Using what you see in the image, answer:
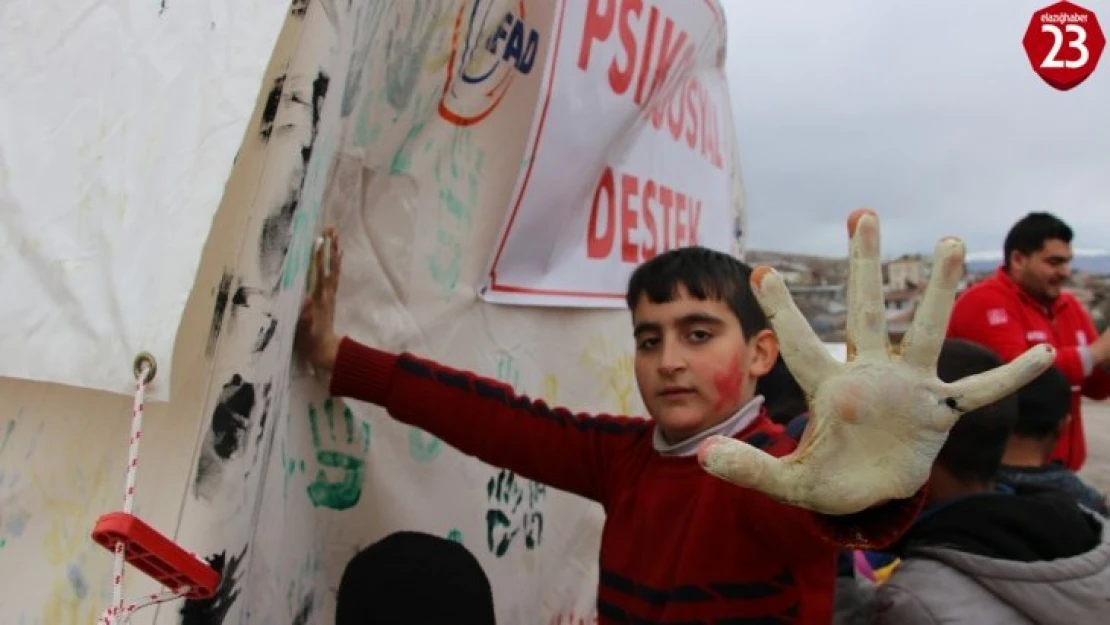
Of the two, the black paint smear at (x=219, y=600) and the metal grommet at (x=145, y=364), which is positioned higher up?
the metal grommet at (x=145, y=364)

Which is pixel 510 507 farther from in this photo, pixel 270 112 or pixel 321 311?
pixel 270 112

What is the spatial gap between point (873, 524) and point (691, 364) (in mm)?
316

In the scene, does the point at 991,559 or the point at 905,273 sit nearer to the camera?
the point at 991,559

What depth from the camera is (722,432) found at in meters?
1.17

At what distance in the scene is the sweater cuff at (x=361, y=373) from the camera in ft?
3.91

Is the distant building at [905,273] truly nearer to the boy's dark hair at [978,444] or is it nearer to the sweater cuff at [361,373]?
the boy's dark hair at [978,444]

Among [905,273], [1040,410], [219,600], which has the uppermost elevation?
[905,273]

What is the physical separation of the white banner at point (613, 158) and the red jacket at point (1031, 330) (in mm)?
756

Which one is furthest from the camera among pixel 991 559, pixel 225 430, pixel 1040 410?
pixel 1040 410

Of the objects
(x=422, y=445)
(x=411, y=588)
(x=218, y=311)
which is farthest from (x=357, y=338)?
(x=218, y=311)

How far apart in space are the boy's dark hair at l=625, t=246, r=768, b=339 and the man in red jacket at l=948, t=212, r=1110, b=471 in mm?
1585

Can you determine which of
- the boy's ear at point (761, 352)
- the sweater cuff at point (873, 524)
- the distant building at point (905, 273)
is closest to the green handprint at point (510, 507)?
the boy's ear at point (761, 352)

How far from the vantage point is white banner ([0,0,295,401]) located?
0.78m

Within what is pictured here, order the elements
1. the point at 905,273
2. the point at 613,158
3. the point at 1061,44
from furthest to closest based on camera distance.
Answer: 1. the point at 905,273
2. the point at 1061,44
3. the point at 613,158
